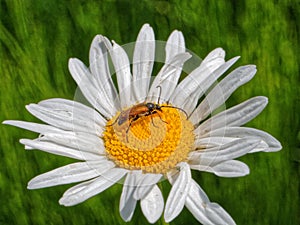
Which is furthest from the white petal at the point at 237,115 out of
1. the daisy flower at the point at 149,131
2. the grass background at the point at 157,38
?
the grass background at the point at 157,38

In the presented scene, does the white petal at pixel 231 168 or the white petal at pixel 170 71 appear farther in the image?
the white petal at pixel 170 71

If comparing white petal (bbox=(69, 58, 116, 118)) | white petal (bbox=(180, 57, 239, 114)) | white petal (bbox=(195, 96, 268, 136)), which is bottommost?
white petal (bbox=(195, 96, 268, 136))

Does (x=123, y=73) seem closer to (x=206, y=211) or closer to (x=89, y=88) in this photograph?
(x=89, y=88)

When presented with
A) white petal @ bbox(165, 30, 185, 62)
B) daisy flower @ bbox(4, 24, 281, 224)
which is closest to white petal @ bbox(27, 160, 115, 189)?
daisy flower @ bbox(4, 24, 281, 224)

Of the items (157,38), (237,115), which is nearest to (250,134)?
(237,115)

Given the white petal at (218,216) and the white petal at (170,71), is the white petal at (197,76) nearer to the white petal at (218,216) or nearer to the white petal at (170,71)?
the white petal at (170,71)

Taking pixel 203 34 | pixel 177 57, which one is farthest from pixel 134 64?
pixel 203 34

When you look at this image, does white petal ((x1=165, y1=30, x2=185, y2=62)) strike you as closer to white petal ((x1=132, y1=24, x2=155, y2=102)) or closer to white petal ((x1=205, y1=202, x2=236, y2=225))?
white petal ((x1=132, y1=24, x2=155, y2=102))
